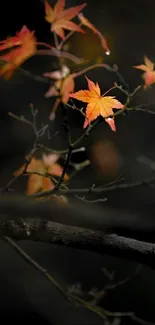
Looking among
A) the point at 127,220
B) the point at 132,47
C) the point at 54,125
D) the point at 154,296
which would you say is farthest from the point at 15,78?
the point at 127,220

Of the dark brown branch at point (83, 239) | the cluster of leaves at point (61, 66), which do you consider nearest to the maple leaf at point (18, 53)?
the cluster of leaves at point (61, 66)

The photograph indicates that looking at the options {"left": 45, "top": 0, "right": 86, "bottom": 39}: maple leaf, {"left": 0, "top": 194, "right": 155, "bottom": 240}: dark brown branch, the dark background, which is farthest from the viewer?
the dark background

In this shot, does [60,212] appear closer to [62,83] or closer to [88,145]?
[62,83]

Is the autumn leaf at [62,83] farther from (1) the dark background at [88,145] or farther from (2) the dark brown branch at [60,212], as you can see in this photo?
(1) the dark background at [88,145]

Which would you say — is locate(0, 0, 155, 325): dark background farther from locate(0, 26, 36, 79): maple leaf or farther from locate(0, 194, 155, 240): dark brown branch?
locate(0, 194, 155, 240): dark brown branch

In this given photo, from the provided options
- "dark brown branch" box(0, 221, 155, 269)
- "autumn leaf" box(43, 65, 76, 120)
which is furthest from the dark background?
"autumn leaf" box(43, 65, 76, 120)

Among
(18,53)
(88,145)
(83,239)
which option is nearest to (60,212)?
(83,239)

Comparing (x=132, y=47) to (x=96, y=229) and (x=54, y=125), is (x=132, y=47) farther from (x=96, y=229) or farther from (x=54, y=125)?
(x=96, y=229)

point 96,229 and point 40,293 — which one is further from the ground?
point 96,229
